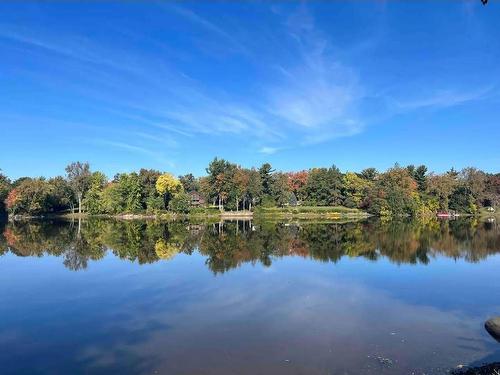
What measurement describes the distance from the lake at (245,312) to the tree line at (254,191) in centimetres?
5047

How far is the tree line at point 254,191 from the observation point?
252ft

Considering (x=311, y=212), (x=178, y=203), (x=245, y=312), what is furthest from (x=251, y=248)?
(x=311, y=212)

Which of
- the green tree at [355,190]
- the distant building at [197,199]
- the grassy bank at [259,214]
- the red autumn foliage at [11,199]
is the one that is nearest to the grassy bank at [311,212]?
the grassy bank at [259,214]

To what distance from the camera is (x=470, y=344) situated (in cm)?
1104

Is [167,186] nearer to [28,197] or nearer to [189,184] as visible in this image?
[28,197]

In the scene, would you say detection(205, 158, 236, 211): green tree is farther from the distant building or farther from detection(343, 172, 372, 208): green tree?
detection(343, 172, 372, 208): green tree

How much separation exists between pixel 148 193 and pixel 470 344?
232 ft

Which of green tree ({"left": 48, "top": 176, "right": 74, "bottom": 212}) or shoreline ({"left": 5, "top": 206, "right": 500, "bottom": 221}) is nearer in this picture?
shoreline ({"left": 5, "top": 206, "right": 500, "bottom": 221})

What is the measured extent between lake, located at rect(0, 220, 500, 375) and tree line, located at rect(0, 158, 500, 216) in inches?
1987

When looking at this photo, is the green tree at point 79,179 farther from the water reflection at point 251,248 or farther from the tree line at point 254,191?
the water reflection at point 251,248

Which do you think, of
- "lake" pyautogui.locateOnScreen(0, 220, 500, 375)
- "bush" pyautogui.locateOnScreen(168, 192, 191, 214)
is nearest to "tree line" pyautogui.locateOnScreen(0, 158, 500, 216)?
"bush" pyautogui.locateOnScreen(168, 192, 191, 214)

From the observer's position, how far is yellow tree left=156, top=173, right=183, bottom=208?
3022 inches

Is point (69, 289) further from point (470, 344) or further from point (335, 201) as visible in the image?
point (335, 201)

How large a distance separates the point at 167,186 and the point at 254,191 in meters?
16.2
